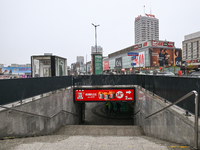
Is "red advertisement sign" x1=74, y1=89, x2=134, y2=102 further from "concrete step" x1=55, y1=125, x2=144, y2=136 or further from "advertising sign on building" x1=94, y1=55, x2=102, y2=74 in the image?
"advertising sign on building" x1=94, y1=55, x2=102, y2=74

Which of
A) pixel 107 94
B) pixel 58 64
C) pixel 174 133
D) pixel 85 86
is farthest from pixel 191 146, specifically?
pixel 58 64

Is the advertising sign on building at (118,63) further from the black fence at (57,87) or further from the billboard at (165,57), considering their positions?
the black fence at (57,87)

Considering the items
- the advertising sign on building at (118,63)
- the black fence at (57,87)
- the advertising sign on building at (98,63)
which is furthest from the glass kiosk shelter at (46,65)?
the advertising sign on building at (118,63)

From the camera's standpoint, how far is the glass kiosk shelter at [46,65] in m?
15.6

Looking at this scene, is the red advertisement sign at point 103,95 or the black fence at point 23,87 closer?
the black fence at point 23,87

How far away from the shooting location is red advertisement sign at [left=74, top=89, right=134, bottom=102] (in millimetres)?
14828

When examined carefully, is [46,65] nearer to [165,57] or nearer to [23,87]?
[23,87]

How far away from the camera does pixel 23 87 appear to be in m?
7.24

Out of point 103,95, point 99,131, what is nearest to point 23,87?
point 99,131

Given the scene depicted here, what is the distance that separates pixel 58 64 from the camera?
54.2 feet

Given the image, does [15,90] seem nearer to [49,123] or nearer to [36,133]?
[36,133]

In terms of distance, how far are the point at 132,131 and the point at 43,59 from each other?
1226 centimetres

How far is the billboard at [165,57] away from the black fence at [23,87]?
64.1 m

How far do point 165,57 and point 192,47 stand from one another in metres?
72.7
